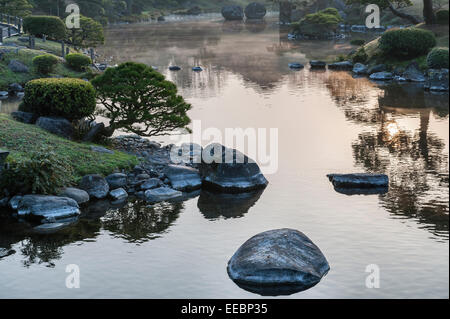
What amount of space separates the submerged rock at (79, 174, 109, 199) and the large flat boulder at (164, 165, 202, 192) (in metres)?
2.25

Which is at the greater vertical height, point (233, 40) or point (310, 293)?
point (233, 40)

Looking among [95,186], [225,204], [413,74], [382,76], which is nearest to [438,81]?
[413,74]

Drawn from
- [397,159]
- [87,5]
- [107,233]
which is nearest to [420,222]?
[397,159]

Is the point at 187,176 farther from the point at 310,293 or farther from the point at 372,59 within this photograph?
the point at 372,59

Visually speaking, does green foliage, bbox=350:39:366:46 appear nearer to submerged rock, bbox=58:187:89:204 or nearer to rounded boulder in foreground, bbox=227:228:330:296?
submerged rock, bbox=58:187:89:204

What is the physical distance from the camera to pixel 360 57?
45938 millimetres

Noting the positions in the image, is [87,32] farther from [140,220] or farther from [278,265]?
[278,265]

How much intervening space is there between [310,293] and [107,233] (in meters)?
6.03

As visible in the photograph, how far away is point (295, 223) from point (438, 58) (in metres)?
26.2

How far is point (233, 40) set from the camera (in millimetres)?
68312

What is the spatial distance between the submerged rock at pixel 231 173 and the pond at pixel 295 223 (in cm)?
49

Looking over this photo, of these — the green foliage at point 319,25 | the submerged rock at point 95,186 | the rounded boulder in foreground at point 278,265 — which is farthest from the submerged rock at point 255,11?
the rounded boulder in foreground at point 278,265

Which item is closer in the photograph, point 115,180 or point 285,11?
point 115,180

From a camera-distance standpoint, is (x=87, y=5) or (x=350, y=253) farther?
(x=87, y=5)
